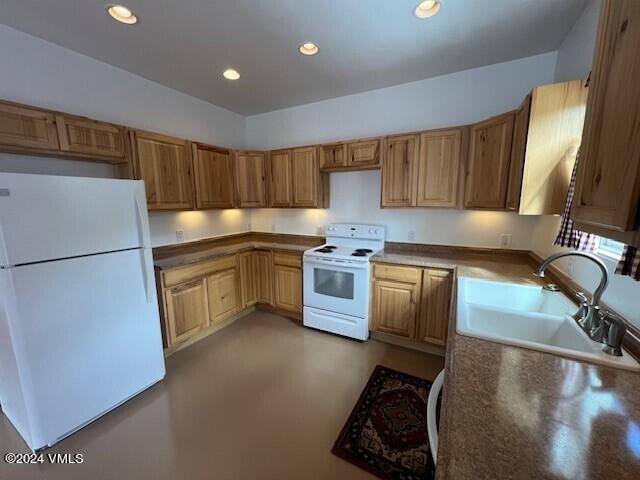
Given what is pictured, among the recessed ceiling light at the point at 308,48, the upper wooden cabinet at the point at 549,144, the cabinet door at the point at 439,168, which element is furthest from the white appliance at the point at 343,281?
the recessed ceiling light at the point at 308,48

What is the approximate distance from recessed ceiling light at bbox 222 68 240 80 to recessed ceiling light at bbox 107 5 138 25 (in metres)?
0.81

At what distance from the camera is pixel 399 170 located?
107 inches

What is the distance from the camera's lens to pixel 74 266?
167cm

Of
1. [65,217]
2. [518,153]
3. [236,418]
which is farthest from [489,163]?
[65,217]

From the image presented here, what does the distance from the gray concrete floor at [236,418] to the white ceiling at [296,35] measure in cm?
278

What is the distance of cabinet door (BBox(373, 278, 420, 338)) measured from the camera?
2.56 m

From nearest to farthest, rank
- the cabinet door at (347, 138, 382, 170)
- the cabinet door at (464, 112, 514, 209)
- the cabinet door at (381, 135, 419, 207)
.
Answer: the cabinet door at (464, 112, 514, 209) → the cabinet door at (381, 135, 419, 207) → the cabinet door at (347, 138, 382, 170)

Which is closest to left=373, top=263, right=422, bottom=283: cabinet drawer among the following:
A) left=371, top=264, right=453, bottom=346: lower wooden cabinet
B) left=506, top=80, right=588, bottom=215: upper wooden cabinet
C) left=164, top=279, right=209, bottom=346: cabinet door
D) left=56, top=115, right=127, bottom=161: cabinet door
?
left=371, top=264, right=453, bottom=346: lower wooden cabinet

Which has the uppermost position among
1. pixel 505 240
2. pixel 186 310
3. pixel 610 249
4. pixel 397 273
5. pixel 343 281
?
pixel 610 249

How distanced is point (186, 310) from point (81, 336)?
949mm

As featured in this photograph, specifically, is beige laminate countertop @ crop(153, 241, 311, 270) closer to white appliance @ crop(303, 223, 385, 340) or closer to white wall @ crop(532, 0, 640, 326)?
white appliance @ crop(303, 223, 385, 340)

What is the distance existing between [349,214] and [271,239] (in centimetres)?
130

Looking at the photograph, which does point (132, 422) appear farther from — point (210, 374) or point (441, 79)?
point (441, 79)

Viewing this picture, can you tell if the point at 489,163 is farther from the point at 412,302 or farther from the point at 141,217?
the point at 141,217
